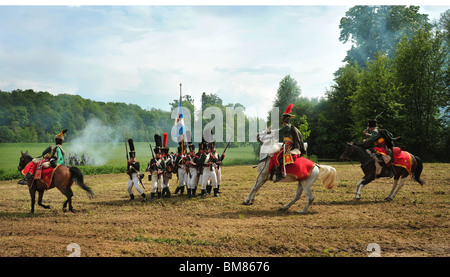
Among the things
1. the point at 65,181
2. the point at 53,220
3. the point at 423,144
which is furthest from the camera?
the point at 423,144

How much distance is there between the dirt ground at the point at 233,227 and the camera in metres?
7.31

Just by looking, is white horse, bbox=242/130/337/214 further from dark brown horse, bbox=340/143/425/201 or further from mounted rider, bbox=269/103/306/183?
dark brown horse, bbox=340/143/425/201

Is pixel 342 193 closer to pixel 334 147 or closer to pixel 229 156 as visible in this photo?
pixel 334 147

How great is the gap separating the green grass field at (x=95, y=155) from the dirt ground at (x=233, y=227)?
57.4 feet

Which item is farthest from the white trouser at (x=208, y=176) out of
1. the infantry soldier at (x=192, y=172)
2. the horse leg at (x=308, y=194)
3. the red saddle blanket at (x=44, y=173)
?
the red saddle blanket at (x=44, y=173)

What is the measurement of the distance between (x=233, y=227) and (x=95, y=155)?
32643 mm

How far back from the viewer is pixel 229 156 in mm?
47938

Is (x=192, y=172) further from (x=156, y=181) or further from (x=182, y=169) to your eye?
(x=156, y=181)

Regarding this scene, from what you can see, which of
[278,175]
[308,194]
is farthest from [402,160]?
[278,175]

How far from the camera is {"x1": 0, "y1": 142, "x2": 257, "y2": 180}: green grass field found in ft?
102

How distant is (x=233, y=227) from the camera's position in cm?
917

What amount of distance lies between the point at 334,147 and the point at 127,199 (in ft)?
110

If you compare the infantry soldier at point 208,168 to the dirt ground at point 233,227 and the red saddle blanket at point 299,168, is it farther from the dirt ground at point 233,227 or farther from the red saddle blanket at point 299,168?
the red saddle blanket at point 299,168
